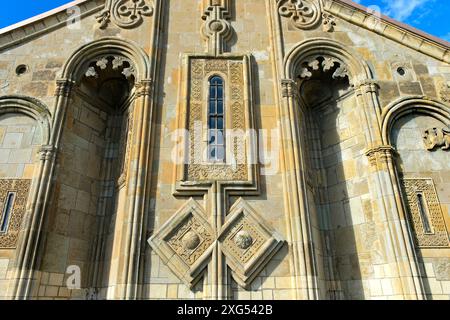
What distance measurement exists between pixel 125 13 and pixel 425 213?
1012 centimetres

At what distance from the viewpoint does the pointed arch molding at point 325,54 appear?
952 centimetres

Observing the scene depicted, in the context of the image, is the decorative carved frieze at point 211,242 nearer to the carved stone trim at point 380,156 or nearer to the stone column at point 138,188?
the stone column at point 138,188

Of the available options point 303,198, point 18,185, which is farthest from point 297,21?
point 18,185

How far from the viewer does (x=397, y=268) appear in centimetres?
748

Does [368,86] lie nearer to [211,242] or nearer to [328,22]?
[328,22]

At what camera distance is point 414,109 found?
9.27m

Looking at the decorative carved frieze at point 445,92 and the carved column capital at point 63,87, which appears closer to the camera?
the carved column capital at point 63,87

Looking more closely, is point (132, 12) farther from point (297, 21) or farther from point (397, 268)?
point (397, 268)

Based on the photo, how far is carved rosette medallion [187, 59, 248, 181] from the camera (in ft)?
26.4

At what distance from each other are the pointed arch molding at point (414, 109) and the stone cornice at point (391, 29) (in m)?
1.65

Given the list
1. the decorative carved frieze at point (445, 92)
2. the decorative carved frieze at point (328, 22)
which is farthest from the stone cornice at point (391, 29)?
the decorative carved frieze at point (445, 92)

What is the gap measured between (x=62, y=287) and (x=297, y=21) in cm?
982
